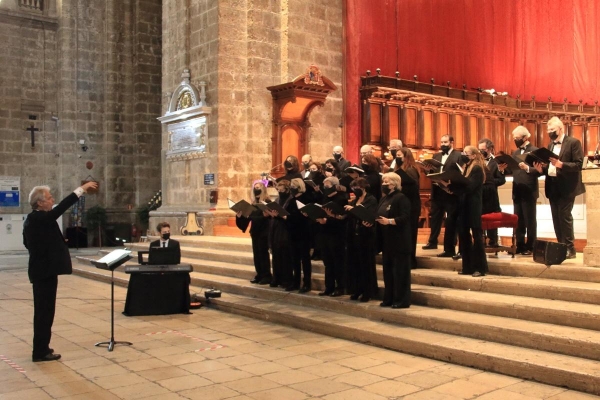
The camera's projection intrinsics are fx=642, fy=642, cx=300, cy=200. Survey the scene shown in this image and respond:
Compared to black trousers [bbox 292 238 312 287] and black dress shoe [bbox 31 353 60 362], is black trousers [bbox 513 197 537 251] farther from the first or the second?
black dress shoe [bbox 31 353 60 362]

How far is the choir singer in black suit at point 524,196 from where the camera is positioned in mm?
7277

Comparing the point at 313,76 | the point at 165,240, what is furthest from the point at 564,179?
the point at 313,76

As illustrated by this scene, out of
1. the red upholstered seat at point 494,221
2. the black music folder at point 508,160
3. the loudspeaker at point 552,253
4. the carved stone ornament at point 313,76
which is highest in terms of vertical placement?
the carved stone ornament at point 313,76

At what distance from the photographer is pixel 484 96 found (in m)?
15.3

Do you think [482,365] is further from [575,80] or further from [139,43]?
[139,43]

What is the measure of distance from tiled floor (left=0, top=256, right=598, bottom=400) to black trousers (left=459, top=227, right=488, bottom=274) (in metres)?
1.64

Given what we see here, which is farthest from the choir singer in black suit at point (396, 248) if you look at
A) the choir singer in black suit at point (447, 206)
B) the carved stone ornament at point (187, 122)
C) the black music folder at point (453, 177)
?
the carved stone ornament at point (187, 122)

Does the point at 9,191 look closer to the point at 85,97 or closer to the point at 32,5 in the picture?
the point at 85,97

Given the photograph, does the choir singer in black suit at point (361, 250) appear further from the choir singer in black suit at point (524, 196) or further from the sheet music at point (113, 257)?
the sheet music at point (113, 257)

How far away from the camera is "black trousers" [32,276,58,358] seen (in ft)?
18.1

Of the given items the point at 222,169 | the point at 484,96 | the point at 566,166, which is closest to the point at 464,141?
the point at 484,96

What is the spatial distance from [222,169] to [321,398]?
828cm

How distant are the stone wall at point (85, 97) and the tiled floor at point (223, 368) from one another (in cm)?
1047

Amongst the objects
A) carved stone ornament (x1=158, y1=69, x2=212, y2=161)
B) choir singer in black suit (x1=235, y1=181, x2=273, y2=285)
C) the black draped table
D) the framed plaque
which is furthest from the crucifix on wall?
the black draped table
